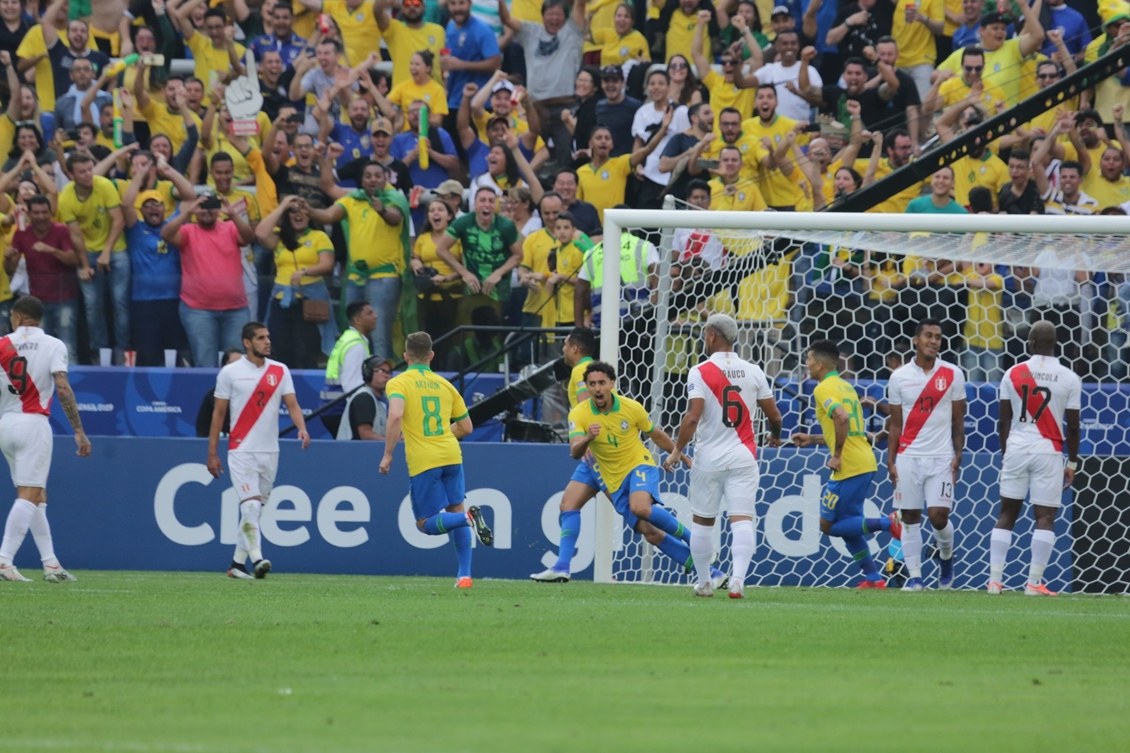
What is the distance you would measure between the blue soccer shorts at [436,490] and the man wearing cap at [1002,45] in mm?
7728

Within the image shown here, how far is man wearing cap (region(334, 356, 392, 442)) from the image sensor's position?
18750mm

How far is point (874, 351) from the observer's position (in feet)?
59.9

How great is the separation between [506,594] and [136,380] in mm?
6861

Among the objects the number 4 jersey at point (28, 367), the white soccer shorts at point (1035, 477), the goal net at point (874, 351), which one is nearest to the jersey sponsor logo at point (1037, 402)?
the white soccer shorts at point (1035, 477)

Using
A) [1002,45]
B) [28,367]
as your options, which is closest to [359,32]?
[1002,45]

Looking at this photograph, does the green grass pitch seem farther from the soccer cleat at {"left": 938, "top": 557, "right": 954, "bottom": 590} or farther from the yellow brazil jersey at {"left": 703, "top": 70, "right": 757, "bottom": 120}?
the yellow brazil jersey at {"left": 703, "top": 70, "right": 757, "bottom": 120}

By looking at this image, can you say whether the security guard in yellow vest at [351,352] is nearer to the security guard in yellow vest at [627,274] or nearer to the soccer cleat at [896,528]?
the security guard in yellow vest at [627,274]

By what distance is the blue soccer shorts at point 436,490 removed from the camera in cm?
1541

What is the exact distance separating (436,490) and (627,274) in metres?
3.72

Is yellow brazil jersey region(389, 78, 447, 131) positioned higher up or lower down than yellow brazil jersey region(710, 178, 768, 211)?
higher up

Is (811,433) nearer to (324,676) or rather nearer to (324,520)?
(324,520)

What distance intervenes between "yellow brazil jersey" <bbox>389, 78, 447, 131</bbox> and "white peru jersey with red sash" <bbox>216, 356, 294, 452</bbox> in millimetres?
6409

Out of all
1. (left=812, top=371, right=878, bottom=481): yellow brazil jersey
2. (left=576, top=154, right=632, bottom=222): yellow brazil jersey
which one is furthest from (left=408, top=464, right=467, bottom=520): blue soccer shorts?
(left=576, top=154, right=632, bottom=222): yellow brazil jersey

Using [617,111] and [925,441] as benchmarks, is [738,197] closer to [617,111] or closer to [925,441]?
[617,111]
